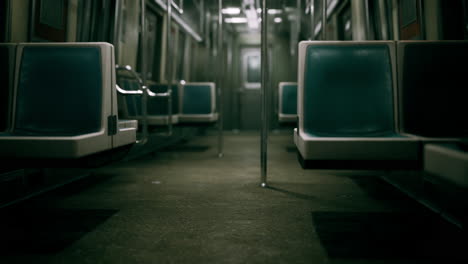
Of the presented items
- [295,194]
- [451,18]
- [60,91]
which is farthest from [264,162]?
[451,18]

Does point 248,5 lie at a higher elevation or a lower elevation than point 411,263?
higher

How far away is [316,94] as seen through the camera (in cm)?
238

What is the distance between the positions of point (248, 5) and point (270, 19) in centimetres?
189

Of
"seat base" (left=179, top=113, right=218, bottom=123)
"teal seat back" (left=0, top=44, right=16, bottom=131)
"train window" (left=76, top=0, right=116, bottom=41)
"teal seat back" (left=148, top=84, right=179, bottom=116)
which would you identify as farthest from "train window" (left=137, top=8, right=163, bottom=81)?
"teal seat back" (left=0, top=44, right=16, bottom=131)

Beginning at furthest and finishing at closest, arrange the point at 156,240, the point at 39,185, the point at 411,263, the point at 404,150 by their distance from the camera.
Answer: the point at 39,185 < the point at 404,150 < the point at 156,240 < the point at 411,263

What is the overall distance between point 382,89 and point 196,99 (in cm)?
439

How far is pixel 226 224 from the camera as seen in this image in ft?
6.69

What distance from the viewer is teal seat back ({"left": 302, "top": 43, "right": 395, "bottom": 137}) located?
236 cm

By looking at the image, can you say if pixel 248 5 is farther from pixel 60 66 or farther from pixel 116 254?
pixel 116 254

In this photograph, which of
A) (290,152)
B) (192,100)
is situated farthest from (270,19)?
(290,152)

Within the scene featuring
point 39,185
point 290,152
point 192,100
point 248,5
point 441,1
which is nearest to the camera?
point 441,1

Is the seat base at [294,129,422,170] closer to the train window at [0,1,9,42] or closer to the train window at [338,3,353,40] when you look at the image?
the train window at [0,1,9,42]

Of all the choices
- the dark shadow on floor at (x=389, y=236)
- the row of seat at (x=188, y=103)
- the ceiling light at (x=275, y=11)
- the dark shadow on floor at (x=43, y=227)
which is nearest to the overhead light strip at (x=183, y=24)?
the row of seat at (x=188, y=103)

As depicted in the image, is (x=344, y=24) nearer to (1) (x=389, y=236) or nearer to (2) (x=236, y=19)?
(2) (x=236, y=19)
